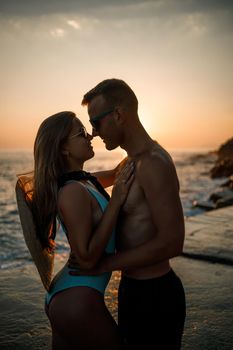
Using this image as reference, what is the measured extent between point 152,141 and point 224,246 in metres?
4.30

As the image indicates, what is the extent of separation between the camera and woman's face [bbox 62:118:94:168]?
8.52ft

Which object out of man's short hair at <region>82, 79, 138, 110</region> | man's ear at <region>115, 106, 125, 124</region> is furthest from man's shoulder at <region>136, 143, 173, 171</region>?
man's short hair at <region>82, 79, 138, 110</region>

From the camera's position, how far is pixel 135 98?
2.58 meters

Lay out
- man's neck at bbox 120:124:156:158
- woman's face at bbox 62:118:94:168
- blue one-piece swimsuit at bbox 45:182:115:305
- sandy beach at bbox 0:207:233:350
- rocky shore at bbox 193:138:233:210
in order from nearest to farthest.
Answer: blue one-piece swimsuit at bbox 45:182:115:305 → man's neck at bbox 120:124:156:158 → woman's face at bbox 62:118:94:168 → sandy beach at bbox 0:207:233:350 → rocky shore at bbox 193:138:233:210

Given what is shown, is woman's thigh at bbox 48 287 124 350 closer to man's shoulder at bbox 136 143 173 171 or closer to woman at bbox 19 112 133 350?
woman at bbox 19 112 133 350

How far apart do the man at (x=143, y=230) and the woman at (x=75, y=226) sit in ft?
0.47

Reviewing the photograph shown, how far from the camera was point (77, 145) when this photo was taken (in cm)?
262

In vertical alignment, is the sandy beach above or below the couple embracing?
below

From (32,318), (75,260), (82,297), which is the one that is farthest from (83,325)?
(32,318)

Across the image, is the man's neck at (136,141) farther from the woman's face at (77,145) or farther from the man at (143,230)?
the woman's face at (77,145)

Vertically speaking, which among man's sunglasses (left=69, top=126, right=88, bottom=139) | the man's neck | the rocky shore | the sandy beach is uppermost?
man's sunglasses (left=69, top=126, right=88, bottom=139)

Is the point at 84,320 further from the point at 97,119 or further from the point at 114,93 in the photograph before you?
the point at 114,93

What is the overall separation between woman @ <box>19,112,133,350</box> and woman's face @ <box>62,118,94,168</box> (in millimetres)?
20

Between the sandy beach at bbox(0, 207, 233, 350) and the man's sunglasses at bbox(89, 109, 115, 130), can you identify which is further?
the sandy beach at bbox(0, 207, 233, 350)
